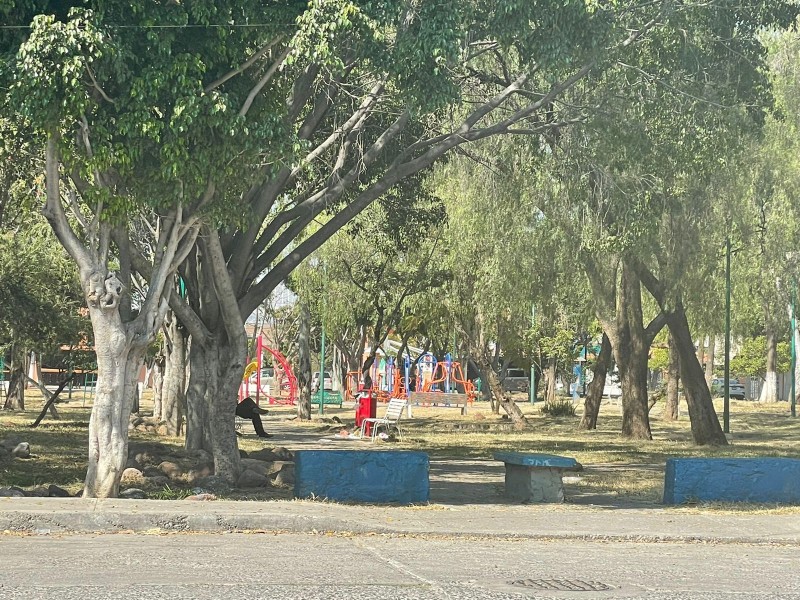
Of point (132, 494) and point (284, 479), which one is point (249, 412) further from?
point (132, 494)

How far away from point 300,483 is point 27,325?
17.2m

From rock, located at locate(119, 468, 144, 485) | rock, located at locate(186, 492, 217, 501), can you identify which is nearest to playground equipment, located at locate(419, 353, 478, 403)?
rock, located at locate(119, 468, 144, 485)

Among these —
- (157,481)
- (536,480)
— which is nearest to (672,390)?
(536,480)

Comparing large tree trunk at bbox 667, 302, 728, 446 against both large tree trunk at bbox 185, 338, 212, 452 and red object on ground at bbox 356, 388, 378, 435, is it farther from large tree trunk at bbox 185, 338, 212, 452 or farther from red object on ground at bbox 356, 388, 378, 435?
large tree trunk at bbox 185, 338, 212, 452

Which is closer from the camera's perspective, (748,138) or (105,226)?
(105,226)

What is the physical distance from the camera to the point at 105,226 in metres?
13.9

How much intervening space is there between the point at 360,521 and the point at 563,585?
362 cm

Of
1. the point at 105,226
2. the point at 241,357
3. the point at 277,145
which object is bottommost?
the point at 241,357

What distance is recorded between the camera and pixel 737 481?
50.7 feet

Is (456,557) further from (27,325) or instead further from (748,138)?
(27,325)

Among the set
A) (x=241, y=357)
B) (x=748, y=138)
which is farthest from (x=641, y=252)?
(x=241, y=357)

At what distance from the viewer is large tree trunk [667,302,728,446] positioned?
27953 millimetres

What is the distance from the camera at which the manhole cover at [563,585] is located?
892 centimetres

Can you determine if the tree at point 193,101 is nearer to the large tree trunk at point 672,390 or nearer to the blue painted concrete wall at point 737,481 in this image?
the blue painted concrete wall at point 737,481
